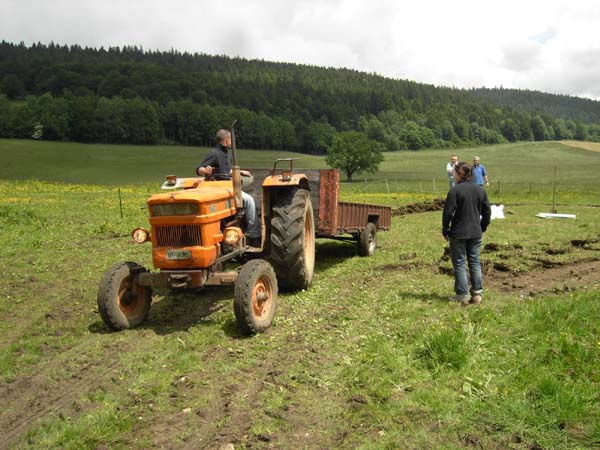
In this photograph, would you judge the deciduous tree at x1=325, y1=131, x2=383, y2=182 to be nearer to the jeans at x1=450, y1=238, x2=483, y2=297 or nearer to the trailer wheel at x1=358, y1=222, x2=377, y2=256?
the trailer wheel at x1=358, y1=222, x2=377, y2=256

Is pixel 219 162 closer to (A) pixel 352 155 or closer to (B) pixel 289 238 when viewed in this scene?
(B) pixel 289 238

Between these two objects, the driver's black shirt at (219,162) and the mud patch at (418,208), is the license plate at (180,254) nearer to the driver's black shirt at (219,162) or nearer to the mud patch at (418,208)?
the driver's black shirt at (219,162)

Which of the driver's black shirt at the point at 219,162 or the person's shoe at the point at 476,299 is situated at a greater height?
the driver's black shirt at the point at 219,162

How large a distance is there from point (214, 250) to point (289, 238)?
1.22m

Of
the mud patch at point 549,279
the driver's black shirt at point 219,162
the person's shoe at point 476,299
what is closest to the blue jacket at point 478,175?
the mud patch at point 549,279

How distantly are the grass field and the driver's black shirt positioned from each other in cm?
183

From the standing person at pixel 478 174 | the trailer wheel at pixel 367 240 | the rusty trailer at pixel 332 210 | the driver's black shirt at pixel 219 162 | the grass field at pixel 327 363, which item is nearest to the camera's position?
the grass field at pixel 327 363

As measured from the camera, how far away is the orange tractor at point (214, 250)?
5.74 meters


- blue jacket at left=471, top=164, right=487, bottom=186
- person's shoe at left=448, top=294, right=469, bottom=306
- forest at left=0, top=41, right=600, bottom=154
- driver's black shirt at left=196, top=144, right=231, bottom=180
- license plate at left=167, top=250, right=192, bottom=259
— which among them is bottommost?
person's shoe at left=448, top=294, right=469, bottom=306

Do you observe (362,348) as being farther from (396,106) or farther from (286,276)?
(396,106)

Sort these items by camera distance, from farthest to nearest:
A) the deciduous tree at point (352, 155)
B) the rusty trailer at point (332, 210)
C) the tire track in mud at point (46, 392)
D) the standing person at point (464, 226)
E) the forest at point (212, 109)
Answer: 1. the forest at point (212, 109)
2. the deciduous tree at point (352, 155)
3. the rusty trailer at point (332, 210)
4. the standing person at point (464, 226)
5. the tire track in mud at point (46, 392)

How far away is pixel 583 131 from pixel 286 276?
5944 inches

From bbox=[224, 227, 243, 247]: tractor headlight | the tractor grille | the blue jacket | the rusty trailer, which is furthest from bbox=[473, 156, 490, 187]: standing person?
the tractor grille

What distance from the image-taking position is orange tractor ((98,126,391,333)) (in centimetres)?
574
